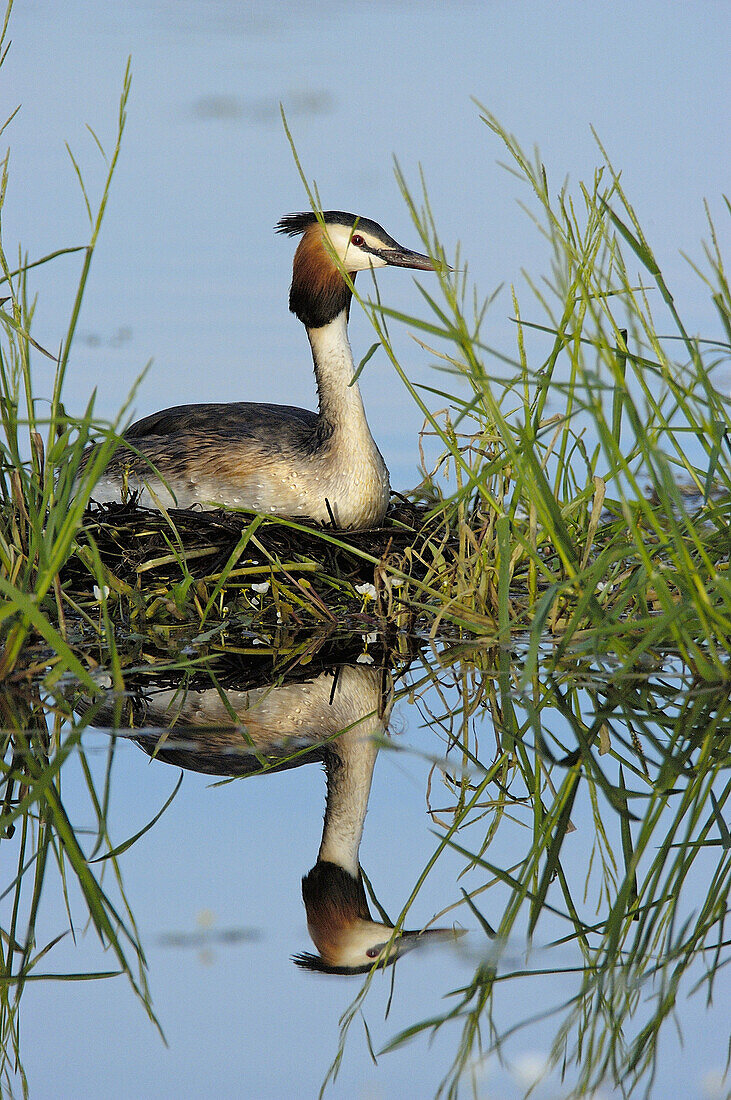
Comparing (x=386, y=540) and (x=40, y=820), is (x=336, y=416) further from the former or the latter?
(x=40, y=820)

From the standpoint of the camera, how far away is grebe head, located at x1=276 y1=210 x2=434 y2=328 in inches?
213

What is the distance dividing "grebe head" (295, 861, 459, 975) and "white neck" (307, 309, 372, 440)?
3211mm

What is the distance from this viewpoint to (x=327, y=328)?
18.2 ft

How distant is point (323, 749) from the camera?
307 centimetres

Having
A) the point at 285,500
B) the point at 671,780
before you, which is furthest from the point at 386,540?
the point at 671,780

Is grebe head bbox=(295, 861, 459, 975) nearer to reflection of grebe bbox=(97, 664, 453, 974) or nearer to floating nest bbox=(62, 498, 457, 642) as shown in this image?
reflection of grebe bbox=(97, 664, 453, 974)

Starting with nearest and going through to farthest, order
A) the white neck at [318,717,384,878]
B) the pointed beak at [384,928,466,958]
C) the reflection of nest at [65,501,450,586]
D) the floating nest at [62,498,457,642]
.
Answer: the pointed beak at [384,928,466,958] < the white neck at [318,717,384,878] < the floating nest at [62,498,457,642] < the reflection of nest at [65,501,450,586]

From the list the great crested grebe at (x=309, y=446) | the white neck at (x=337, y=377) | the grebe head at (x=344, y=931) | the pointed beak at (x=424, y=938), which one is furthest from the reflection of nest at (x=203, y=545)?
the pointed beak at (x=424, y=938)

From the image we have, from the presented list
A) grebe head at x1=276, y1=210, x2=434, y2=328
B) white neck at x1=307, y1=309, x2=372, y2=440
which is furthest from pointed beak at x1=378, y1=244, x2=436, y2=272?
white neck at x1=307, y1=309, x2=372, y2=440

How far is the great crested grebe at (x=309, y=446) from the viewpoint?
17.3 feet

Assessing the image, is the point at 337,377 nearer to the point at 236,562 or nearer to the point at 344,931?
the point at 236,562

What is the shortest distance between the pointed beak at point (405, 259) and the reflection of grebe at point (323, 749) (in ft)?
6.97

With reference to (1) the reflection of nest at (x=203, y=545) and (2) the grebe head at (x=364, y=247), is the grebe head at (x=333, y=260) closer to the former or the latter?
(2) the grebe head at (x=364, y=247)

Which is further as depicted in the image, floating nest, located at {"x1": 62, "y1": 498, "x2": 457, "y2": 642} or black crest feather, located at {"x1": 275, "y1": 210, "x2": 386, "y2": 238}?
black crest feather, located at {"x1": 275, "y1": 210, "x2": 386, "y2": 238}
